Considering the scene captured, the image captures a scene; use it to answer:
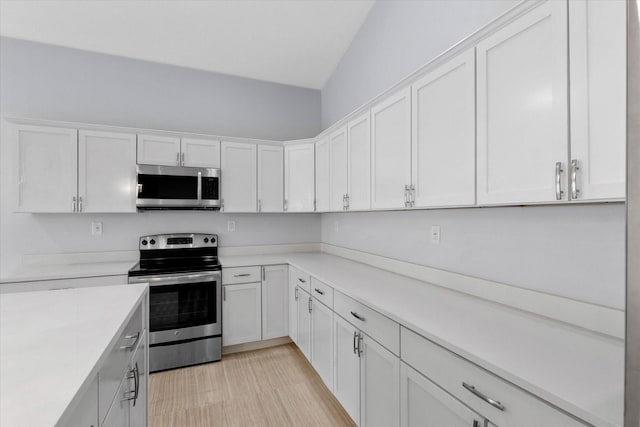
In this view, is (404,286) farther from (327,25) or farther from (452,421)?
(327,25)

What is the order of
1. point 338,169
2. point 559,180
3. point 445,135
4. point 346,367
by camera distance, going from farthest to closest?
1. point 338,169
2. point 346,367
3. point 445,135
4. point 559,180

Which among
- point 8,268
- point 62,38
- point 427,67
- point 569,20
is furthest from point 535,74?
point 8,268

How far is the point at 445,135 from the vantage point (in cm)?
152

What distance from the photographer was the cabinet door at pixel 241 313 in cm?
297

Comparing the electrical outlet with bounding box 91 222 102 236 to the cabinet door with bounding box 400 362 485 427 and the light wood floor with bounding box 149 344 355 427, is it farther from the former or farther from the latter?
the cabinet door with bounding box 400 362 485 427

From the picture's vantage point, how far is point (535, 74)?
110cm

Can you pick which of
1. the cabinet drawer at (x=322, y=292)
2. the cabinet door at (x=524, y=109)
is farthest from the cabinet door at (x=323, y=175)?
the cabinet door at (x=524, y=109)

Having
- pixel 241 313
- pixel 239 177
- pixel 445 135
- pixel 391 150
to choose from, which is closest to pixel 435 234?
pixel 391 150

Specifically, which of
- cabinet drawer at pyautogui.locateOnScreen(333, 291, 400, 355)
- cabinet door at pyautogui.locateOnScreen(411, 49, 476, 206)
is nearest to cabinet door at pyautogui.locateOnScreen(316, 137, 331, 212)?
cabinet drawer at pyautogui.locateOnScreen(333, 291, 400, 355)

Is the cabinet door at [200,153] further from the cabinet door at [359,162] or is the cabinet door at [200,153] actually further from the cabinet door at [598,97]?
the cabinet door at [598,97]

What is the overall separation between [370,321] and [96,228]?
9.57ft

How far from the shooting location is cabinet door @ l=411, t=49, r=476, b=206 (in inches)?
54.5

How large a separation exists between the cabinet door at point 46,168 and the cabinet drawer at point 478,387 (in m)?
3.04

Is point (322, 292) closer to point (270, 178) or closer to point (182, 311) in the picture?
point (182, 311)
